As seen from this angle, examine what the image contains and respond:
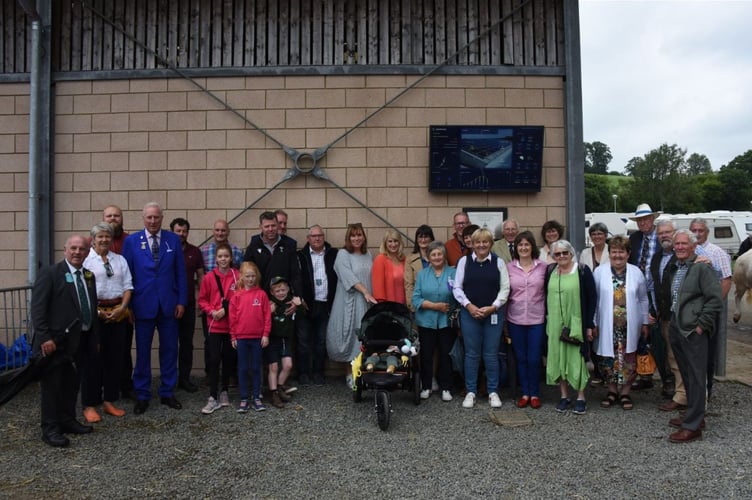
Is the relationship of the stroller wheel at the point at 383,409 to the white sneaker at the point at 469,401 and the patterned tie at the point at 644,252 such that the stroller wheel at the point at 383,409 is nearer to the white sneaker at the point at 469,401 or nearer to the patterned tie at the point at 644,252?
the white sneaker at the point at 469,401

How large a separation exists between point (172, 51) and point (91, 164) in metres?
1.66

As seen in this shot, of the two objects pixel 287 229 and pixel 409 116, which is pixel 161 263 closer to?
pixel 287 229

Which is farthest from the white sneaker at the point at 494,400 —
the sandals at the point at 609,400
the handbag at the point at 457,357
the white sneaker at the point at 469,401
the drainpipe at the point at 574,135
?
the drainpipe at the point at 574,135

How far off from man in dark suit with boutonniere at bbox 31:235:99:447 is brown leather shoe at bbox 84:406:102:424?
0.73 ft

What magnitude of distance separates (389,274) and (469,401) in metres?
1.47

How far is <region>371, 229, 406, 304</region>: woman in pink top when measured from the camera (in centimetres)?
575

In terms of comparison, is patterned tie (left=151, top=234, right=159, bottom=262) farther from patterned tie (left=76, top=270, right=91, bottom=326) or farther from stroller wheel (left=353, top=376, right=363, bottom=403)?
stroller wheel (left=353, top=376, right=363, bottom=403)

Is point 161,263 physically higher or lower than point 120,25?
lower

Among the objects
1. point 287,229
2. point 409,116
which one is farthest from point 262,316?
point 409,116

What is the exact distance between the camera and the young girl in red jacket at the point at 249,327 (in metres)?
5.09

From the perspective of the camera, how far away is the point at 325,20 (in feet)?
22.2

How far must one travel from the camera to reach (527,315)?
5.21 m

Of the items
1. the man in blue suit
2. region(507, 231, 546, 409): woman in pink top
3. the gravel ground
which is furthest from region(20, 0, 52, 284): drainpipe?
region(507, 231, 546, 409): woman in pink top

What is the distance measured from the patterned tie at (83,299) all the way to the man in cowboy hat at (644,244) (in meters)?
5.10
